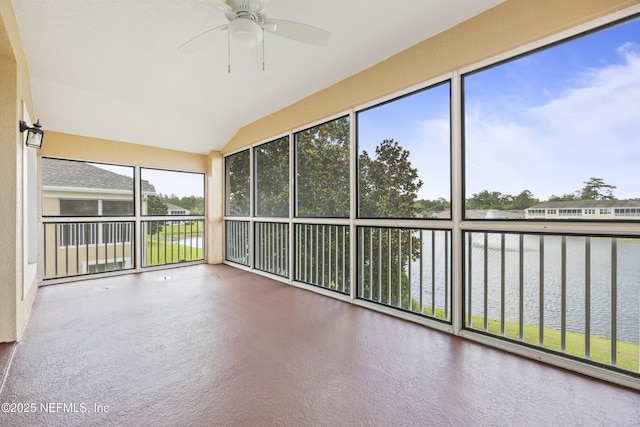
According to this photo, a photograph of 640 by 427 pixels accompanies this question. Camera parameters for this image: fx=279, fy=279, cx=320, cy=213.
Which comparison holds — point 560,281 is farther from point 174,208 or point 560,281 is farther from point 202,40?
point 174,208

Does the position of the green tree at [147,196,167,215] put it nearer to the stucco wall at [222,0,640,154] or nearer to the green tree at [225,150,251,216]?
the green tree at [225,150,251,216]

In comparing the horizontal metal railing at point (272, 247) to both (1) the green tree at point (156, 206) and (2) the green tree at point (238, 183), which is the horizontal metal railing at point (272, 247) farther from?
(1) the green tree at point (156, 206)

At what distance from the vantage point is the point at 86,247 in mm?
4691

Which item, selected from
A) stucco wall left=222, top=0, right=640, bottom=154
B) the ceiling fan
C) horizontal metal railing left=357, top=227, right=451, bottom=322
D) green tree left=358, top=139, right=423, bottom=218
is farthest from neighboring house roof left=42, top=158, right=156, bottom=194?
horizontal metal railing left=357, top=227, right=451, bottom=322

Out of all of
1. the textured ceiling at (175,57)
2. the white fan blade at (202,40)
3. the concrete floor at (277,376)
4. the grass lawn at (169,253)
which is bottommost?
the concrete floor at (277,376)

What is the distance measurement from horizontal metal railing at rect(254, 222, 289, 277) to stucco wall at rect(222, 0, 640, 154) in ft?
6.41

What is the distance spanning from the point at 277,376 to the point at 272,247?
10.3 feet

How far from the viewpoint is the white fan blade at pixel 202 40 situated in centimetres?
206

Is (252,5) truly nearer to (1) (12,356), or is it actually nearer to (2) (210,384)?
(2) (210,384)

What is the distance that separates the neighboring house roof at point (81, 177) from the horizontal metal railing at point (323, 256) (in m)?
3.28

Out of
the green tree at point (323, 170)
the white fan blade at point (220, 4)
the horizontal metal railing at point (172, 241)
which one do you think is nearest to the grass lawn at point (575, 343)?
the green tree at point (323, 170)

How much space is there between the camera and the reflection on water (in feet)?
6.31

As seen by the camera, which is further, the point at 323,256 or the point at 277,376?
the point at 323,256

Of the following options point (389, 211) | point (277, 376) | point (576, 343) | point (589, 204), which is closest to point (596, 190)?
point (589, 204)
